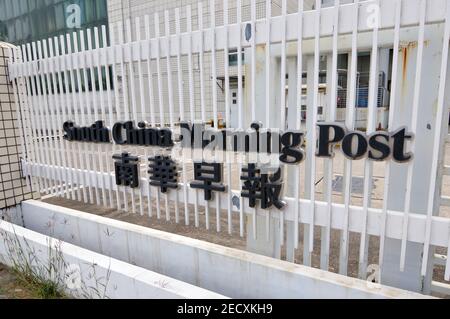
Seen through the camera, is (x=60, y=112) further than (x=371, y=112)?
Yes

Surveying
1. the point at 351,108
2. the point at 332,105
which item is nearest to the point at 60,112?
the point at 332,105

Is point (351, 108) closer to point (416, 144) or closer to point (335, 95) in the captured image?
point (335, 95)

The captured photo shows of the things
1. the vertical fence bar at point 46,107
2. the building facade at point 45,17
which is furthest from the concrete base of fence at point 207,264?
the building facade at point 45,17

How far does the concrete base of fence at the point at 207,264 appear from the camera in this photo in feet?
7.86

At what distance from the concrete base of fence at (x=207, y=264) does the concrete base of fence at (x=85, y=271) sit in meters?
0.47

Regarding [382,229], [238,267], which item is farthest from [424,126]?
[238,267]

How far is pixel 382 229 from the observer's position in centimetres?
229

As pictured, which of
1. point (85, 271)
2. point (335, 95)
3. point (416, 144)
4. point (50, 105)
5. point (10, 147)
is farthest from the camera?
point (10, 147)

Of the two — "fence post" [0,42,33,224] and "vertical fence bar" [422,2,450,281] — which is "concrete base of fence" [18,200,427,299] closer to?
"vertical fence bar" [422,2,450,281]

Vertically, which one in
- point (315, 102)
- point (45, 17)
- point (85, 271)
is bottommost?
point (85, 271)

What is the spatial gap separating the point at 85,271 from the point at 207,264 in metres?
1.09

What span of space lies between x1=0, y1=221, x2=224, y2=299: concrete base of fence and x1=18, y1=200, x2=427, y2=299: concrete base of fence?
47 centimetres

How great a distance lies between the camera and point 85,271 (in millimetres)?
2875

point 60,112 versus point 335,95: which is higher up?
point 335,95
